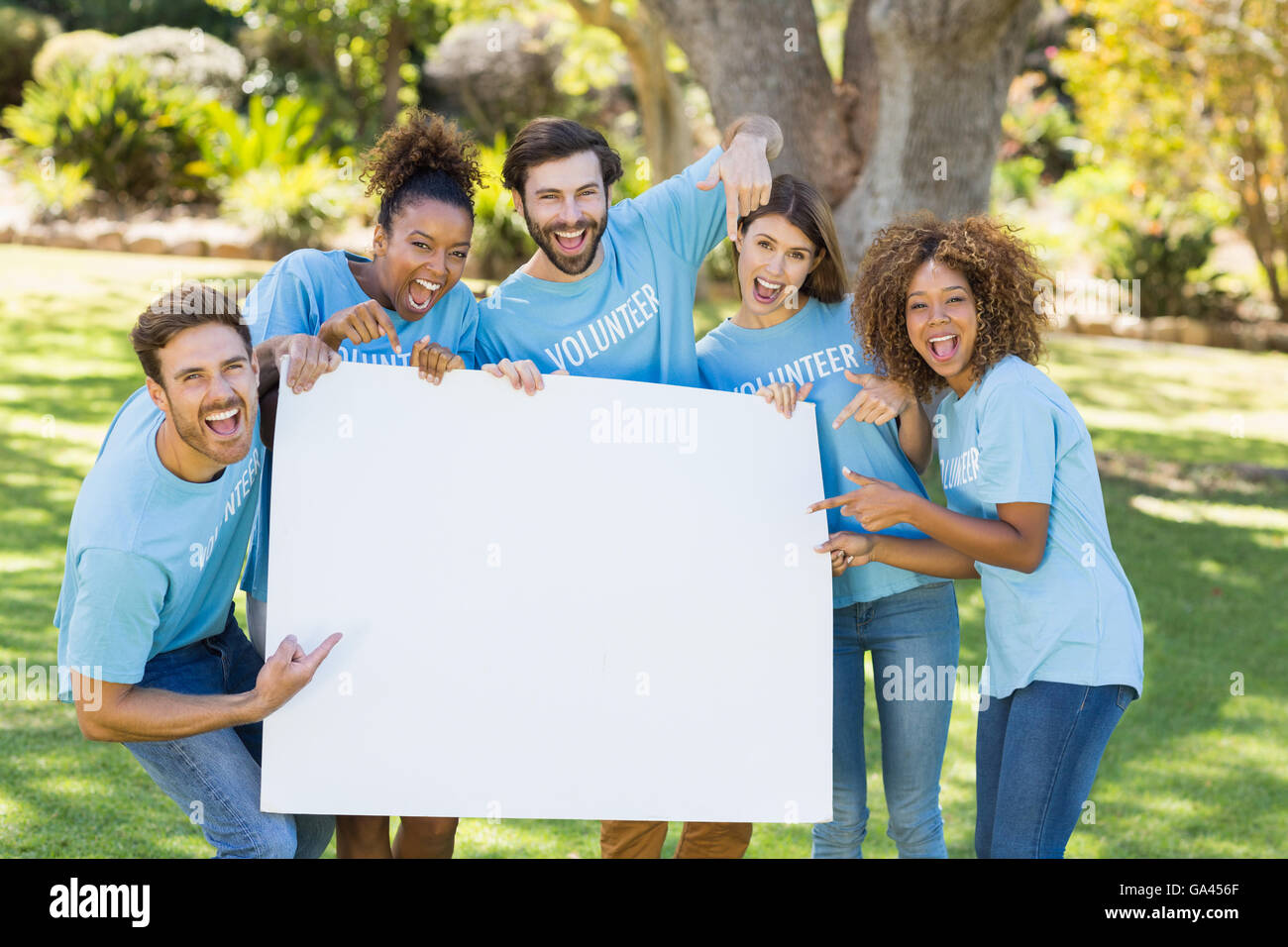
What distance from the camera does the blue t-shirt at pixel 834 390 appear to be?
3.07 meters

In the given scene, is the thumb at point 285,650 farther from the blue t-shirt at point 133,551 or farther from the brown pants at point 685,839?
the brown pants at point 685,839

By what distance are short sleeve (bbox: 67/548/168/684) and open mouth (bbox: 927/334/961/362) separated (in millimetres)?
1774

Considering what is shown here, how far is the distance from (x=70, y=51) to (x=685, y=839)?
52.0 feet

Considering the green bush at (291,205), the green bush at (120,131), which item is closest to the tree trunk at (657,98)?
the green bush at (291,205)

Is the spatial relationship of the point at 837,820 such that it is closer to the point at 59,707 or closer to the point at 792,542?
the point at 792,542

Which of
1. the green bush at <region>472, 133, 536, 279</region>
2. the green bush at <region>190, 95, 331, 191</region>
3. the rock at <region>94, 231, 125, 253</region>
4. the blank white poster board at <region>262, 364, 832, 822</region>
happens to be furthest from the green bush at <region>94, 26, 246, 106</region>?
the blank white poster board at <region>262, 364, 832, 822</region>

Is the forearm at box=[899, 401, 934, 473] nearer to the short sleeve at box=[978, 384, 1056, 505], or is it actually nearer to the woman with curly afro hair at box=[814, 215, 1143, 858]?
the woman with curly afro hair at box=[814, 215, 1143, 858]

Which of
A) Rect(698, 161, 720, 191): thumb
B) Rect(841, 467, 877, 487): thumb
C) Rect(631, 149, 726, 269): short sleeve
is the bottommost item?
Rect(841, 467, 877, 487): thumb

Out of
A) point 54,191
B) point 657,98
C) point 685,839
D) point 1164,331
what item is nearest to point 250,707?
point 685,839

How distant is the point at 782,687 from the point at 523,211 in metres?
1.39

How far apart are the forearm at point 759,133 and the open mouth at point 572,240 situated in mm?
480

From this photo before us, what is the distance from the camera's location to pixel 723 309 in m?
12.6

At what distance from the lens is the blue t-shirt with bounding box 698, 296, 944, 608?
10.1 ft
